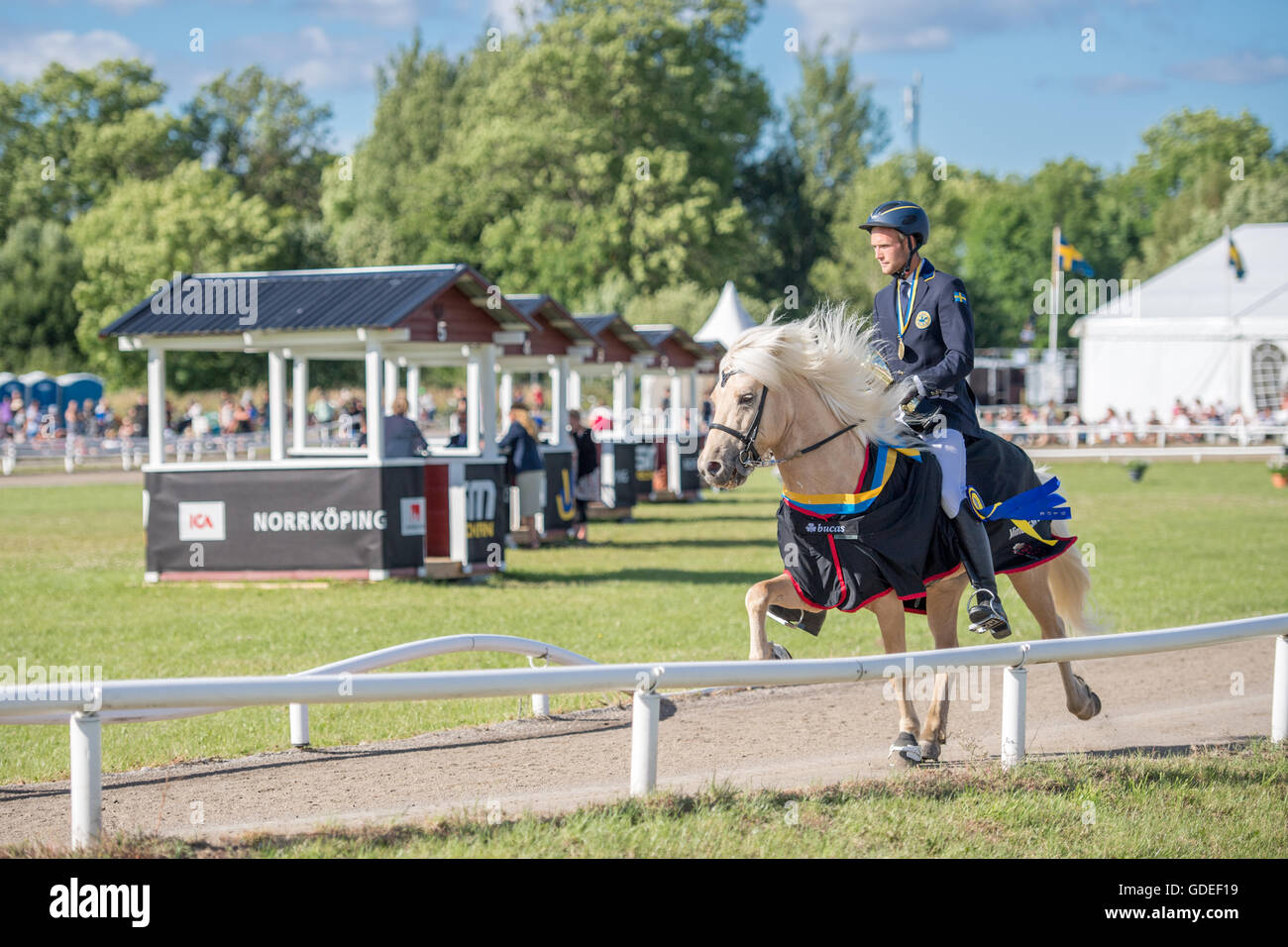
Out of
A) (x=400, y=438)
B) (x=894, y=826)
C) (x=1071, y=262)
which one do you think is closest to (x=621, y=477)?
(x=400, y=438)

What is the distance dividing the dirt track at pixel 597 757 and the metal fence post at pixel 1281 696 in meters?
0.42

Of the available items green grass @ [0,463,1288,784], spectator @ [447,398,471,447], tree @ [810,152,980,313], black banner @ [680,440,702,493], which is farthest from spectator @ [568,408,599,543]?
tree @ [810,152,980,313]

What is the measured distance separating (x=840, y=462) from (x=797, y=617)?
89 cm

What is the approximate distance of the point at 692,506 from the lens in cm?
3219

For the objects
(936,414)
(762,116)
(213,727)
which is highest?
(762,116)

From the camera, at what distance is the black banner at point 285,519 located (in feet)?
55.0

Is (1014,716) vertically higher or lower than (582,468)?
lower

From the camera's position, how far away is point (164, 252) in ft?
198

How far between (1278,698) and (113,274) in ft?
200

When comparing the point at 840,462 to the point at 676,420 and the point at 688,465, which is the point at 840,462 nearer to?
the point at 688,465

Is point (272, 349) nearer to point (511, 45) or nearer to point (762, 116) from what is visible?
point (511, 45)

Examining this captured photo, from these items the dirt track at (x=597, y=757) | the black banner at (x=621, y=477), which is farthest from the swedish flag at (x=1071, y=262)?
the dirt track at (x=597, y=757)

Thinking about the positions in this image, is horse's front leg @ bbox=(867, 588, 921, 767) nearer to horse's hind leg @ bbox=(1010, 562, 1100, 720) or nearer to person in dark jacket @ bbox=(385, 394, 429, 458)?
horse's hind leg @ bbox=(1010, 562, 1100, 720)

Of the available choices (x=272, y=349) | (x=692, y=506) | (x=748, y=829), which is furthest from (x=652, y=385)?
(x=748, y=829)
